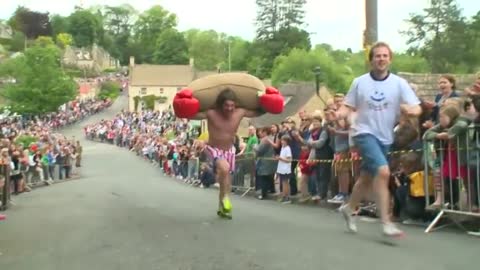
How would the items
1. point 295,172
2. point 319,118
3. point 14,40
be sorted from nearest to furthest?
1. point 319,118
2. point 295,172
3. point 14,40

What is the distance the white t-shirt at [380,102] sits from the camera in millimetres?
8320

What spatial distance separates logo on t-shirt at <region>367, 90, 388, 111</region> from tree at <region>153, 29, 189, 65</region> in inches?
6677

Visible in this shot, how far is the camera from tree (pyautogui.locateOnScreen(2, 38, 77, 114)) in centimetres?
11244

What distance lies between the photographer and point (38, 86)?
373 feet

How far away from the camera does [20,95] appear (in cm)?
11325

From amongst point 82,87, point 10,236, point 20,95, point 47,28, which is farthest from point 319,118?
point 47,28

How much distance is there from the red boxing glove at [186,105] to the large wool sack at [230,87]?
10 cm

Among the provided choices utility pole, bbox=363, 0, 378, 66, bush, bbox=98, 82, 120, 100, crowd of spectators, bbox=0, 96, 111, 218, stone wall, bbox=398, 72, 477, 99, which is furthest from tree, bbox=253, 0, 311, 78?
utility pole, bbox=363, 0, 378, 66

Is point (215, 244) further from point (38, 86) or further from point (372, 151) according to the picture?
point (38, 86)

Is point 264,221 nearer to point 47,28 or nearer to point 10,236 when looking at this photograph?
point 10,236

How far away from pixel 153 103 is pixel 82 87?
18756 mm

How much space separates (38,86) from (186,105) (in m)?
106

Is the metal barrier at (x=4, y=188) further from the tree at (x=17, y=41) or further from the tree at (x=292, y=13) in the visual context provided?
the tree at (x=17, y=41)

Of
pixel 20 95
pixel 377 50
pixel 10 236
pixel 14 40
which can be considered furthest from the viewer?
pixel 14 40
